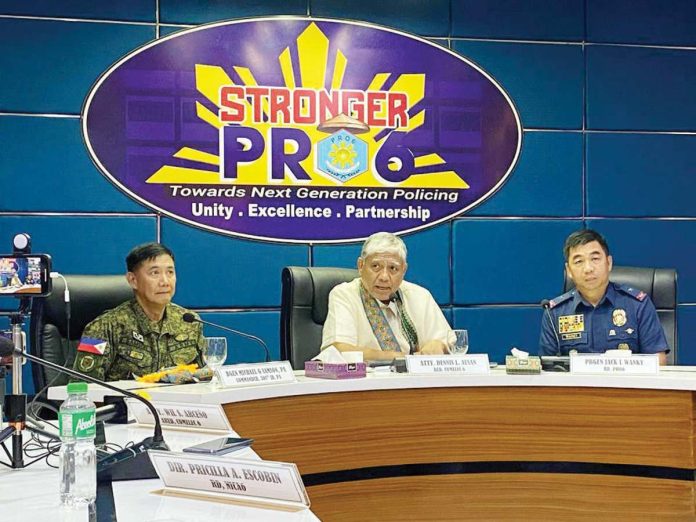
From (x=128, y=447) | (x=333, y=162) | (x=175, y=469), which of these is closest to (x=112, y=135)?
(x=333, y=162)

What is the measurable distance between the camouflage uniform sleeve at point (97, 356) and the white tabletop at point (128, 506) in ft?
4.16

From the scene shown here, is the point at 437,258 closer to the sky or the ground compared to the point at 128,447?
closer to the sky

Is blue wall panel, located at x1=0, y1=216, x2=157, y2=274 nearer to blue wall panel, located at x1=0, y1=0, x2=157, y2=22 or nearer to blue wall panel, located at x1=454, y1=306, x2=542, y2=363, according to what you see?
blue wall panel, located at x1=0, y1=0, x2=157, y2=22

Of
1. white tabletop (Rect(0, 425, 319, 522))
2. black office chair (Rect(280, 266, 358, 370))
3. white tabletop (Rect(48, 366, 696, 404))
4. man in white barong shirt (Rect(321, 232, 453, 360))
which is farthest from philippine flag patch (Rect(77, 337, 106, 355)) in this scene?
white tabletop (Rect(0, 425, 319, 522))

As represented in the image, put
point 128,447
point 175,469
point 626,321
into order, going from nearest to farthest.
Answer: point 175,469 → point 128,447 → point 626,321

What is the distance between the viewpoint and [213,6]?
12.7ft

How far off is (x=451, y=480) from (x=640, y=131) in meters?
2.39

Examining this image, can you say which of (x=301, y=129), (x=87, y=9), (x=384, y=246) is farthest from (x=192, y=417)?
(x=87, y=9)

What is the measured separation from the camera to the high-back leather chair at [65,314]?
9.29 feet

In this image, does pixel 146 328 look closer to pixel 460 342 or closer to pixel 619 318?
pixel 460 342

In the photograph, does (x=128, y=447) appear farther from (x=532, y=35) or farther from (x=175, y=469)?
(x=532, y=35)

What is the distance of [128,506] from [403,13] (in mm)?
3229

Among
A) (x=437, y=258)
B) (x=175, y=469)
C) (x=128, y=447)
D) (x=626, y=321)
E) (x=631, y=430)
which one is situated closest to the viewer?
(x=175, y=469)

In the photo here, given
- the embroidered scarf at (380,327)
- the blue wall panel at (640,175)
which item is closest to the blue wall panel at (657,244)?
the blue wall panel at (640,175)
